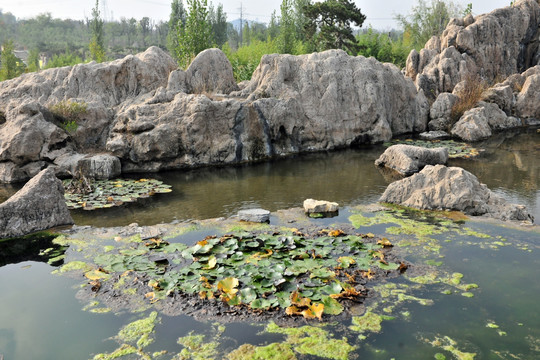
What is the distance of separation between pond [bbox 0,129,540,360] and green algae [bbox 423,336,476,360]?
0.04 ft

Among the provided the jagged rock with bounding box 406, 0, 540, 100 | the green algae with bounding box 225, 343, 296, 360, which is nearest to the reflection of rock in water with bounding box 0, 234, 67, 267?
the green algae with bounding box 225, 343, 296, 360

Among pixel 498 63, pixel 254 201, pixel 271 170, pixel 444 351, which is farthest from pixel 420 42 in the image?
pixel 444 351

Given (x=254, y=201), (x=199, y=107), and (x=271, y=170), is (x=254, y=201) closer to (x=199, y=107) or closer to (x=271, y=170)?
(x=271, y=170)

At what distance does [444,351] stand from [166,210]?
339 inches

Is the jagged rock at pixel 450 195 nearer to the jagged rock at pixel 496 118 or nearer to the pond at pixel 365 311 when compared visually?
the pond at pixel 365 311

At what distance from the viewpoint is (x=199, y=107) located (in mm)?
17359

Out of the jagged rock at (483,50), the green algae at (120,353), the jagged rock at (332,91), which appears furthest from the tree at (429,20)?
the green algae at (120,353)

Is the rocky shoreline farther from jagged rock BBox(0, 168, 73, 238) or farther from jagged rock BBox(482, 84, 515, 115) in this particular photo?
jagged rock BBox(0, 168, 73, 238)

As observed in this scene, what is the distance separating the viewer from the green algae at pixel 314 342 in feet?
17.4

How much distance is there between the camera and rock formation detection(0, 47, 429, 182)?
54.0 feet

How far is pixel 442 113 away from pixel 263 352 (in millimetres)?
23704

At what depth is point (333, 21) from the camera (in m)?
37.8

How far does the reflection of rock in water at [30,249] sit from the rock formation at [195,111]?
6588 mm

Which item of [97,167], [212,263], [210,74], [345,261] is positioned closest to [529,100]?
[210,74]
